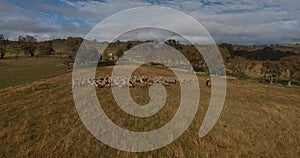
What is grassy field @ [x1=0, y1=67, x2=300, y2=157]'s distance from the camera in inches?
609

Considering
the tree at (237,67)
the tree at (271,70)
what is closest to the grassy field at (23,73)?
the tree at (237,67)

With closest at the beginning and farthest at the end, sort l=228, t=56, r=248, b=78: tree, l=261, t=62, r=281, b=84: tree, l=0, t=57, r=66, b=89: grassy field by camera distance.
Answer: l=0, t=57, r=66, b=89: grassy field
l=228, t=56, r=248, b=78: tree
l=261, t=62, r=281, b=84: tree

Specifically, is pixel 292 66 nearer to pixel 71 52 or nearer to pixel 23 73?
pixel 71 52

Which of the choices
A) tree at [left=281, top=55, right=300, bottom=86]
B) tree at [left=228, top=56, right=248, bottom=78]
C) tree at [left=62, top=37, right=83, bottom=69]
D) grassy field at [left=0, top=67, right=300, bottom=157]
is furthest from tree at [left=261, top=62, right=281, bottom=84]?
grassy field at [left=0, top=67, right=300, bottom=157]

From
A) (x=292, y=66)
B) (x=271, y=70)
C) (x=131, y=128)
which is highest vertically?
(x=292, y=66)

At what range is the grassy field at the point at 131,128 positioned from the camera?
15.5m

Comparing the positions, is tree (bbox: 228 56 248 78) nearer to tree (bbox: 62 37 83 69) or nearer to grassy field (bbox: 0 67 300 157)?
tree (bbox: 62 37 83 69)

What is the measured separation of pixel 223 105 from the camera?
27.6m

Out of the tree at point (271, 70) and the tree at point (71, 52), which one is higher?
the tree at point (71, 52)

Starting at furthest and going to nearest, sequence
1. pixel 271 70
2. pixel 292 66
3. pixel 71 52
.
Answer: pixel 271 70 < pixel 292 66 < pixel 71 52

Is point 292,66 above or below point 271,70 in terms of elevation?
above

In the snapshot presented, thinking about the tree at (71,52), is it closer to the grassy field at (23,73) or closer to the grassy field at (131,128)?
the grassy field at (23,73)

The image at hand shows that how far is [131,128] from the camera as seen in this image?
18906mm

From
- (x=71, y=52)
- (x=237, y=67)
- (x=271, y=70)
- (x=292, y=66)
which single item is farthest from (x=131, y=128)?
(x=271, y=70)
